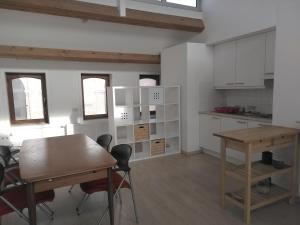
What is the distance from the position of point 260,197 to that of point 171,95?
8.89ft

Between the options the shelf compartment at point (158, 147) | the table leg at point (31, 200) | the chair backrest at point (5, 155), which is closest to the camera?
the table leg at point (31, 200)

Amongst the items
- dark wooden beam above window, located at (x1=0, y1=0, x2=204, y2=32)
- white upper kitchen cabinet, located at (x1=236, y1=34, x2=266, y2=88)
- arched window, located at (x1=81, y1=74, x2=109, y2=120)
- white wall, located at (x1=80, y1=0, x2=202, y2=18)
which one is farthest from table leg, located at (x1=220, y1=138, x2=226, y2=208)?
arched window, located at (x1=81, y1=74, x2=109, y2=120)

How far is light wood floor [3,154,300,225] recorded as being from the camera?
2316 millimetres

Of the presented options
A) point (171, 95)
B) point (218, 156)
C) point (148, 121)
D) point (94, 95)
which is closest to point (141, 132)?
point (148, 121)

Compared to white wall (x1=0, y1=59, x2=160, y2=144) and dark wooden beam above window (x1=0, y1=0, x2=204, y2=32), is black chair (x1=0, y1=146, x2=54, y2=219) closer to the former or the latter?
white wall (x1=0, y1=59, x2=160, y2=144)

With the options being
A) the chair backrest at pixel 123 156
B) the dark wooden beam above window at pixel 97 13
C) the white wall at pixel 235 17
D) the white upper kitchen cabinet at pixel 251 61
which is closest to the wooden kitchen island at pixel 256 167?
the chair backrest at pixel 123 156

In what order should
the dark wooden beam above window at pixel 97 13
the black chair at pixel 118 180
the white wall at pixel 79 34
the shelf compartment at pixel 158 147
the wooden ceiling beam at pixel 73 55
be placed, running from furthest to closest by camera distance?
the shelf compartment at pixel 158 147 < the wooden ceiling beam at pixel 73 55 < the white wall at pixel 79 34 < the dark wooden beam above window at pixel 97 13 < the black chair at pixel 118 180

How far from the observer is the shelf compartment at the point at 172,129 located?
4680 mm

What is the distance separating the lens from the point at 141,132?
171 inches

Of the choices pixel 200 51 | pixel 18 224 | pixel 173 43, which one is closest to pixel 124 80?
pixel 173 43

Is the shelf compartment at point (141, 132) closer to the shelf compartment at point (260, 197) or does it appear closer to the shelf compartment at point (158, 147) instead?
the shelf compartment at point (158, 147)

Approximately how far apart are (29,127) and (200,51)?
12.3 ft

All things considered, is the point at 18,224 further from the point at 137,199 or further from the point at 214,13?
the point at 214,13

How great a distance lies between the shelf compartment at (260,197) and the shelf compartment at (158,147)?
210 centimetres
